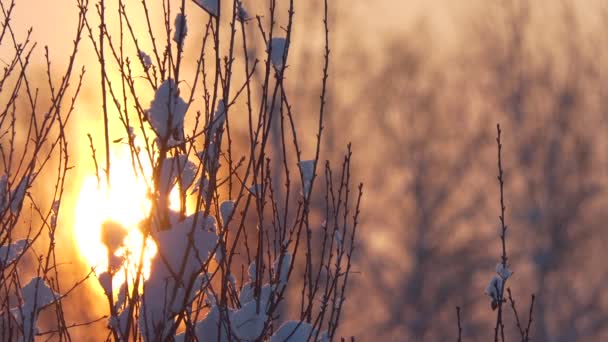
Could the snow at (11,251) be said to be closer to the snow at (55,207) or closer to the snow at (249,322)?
the snow at (55,207)

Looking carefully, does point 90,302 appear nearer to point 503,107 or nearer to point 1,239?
point 503,107

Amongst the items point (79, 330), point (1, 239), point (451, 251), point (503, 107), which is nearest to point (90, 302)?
point (79, 330)

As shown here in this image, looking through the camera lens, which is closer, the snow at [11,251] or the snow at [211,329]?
the snow at [211,329]

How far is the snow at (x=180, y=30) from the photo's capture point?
9.36ft

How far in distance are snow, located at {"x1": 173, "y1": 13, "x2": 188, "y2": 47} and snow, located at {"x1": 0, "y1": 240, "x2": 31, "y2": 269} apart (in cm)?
122

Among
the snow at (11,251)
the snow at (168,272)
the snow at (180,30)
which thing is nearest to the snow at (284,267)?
the snow at (168,272)

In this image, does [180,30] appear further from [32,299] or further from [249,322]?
[32,299]

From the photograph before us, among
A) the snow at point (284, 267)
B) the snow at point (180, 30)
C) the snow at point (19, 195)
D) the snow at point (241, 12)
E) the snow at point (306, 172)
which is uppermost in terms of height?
the snow at point (241, 12)

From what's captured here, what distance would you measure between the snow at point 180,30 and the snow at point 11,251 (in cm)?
122

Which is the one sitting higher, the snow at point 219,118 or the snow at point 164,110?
the snow at point 219,118

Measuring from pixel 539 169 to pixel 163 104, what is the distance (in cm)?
1743

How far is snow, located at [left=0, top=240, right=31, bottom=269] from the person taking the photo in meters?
3.67

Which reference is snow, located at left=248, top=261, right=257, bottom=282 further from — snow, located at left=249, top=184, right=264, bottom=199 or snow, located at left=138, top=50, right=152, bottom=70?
snow, located at left=138, top=50, right=152, bottom=70


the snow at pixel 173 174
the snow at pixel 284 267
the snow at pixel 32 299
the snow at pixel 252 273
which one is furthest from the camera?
the snow at pixel 32 299
